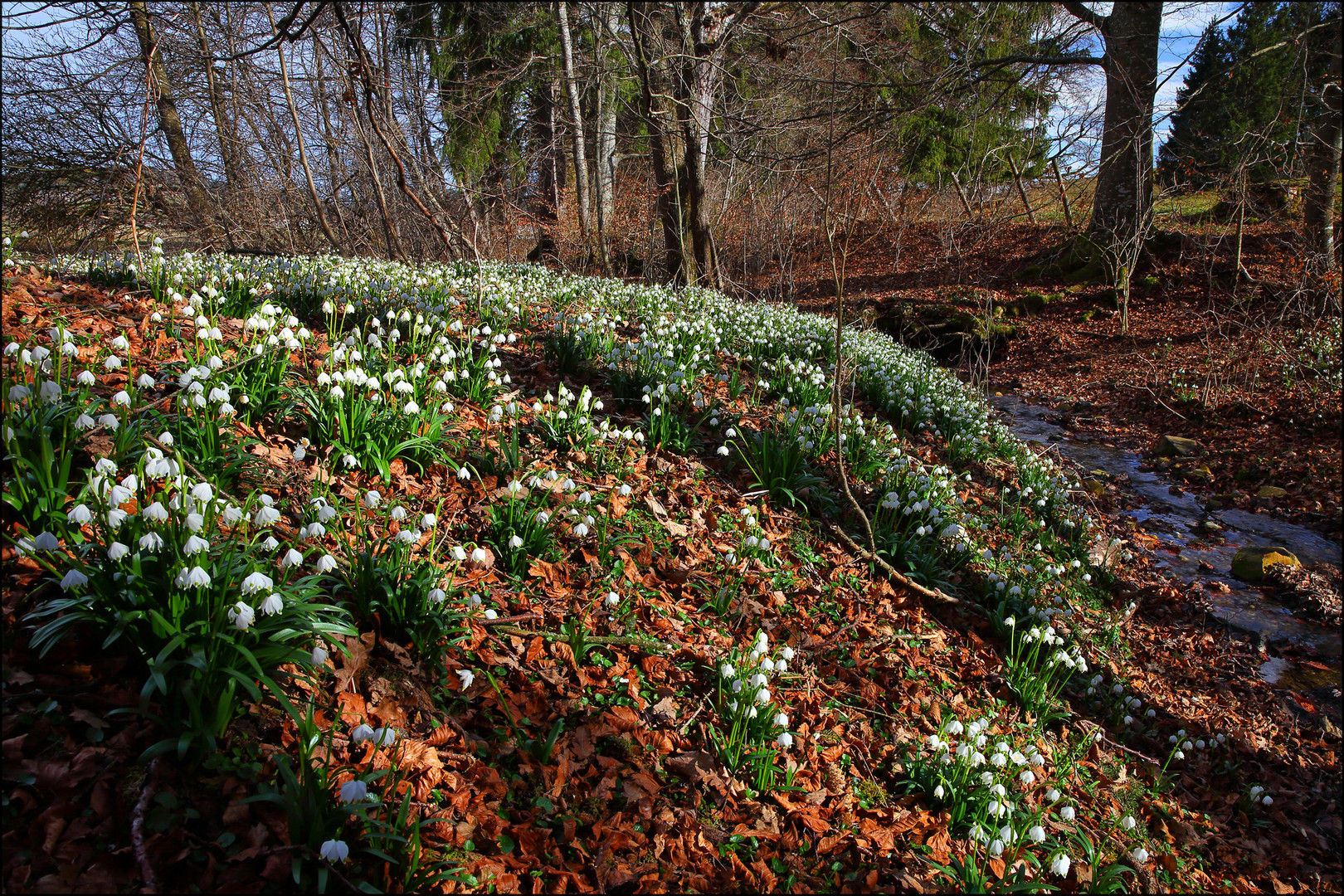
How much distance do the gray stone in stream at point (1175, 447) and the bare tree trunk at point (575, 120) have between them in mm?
10926

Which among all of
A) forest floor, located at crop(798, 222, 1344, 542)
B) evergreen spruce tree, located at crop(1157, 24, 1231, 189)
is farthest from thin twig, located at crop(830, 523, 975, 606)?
evergreen spruce tree, located at crop(1157, 24, 1231, 189)

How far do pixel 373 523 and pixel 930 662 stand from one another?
124 inches

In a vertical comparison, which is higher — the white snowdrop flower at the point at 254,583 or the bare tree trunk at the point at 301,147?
the bare tree trunk at the point at 301,147

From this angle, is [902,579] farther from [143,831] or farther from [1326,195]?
[1326,195]

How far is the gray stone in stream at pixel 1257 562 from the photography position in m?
5.86

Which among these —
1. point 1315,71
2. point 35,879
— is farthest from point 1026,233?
point 35,879

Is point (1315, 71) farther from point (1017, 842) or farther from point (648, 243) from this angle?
point (1017, 842)

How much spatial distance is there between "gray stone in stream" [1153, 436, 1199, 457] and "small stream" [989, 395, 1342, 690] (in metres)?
0.34

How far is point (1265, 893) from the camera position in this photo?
10.3ft

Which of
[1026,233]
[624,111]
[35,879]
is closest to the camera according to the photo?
[35,879]

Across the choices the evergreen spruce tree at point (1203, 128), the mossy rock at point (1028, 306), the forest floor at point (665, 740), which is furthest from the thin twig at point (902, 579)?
the mossy rock at point (1028, 306)

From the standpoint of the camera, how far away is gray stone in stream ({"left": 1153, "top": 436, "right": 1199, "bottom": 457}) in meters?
8.62

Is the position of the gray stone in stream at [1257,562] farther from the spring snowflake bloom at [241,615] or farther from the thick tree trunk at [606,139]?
the thick tree trunk at [606,139]

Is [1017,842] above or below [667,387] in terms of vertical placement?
below
